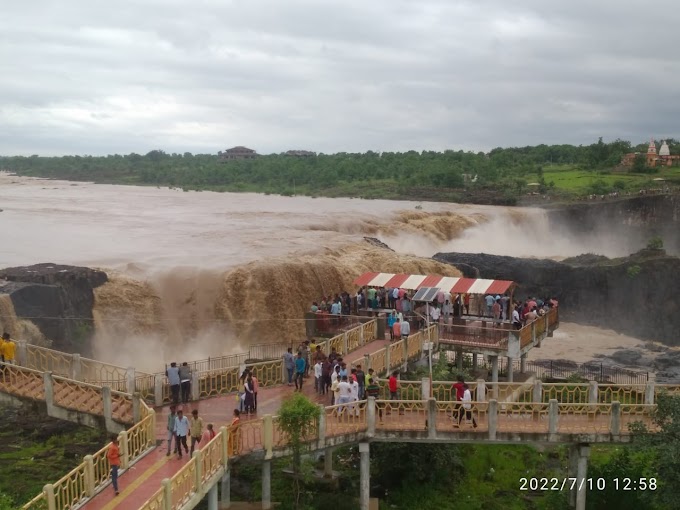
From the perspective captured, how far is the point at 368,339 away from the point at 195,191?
87.9 m

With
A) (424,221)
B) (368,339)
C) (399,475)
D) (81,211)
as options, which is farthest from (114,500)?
(81,211)

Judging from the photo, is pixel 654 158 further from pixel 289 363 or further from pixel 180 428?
pixel 180 428

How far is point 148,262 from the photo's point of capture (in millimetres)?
34688

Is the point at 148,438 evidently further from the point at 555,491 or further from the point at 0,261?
the point at 0,261

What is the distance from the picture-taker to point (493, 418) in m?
15.4

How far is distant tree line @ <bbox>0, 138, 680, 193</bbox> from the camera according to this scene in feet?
324

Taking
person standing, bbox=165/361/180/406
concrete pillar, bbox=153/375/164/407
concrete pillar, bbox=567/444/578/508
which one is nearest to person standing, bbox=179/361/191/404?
person standing, bbox=165/361/180/406

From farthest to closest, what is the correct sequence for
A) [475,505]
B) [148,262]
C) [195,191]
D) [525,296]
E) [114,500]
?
[195,191]
[525,296]
[148,262]
[475,505]
[114,500]

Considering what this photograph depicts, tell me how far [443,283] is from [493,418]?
8.37m

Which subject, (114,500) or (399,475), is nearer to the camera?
(114,500)

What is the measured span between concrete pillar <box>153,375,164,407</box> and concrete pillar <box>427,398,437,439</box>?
20.1 ft

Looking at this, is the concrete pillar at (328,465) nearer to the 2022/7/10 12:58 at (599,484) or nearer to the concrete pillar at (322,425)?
the concrete pillar at (322,425)

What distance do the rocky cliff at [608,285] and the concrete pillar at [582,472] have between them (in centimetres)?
2398

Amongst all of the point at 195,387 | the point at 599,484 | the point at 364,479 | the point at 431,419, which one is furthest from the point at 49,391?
the point at 599,484
